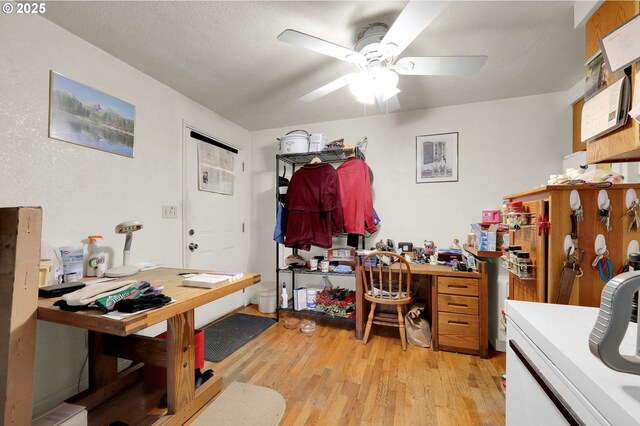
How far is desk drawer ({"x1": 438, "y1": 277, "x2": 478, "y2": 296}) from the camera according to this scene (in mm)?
2069

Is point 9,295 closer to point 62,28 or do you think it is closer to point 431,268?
point 62,28

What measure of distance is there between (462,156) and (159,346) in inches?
122

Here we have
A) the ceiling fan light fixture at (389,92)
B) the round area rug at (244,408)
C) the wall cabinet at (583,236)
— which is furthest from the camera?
the ceiling fan light fixture at (389,92)

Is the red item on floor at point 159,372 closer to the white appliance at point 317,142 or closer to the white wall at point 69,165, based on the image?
the white wall at point 69,165

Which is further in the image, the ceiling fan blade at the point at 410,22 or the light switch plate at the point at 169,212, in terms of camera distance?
the light switch plate at the point at 169,212

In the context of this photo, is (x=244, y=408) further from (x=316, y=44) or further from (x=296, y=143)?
(x=296, y=143)

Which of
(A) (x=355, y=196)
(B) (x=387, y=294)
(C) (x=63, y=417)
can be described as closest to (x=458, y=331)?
(B) (x=387, y=294)

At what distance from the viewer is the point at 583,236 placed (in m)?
1.16

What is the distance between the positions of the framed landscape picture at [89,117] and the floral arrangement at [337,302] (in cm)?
222

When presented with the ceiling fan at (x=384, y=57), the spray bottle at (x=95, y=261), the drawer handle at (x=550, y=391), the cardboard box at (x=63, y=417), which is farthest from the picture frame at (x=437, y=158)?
the cardboard box at (x=63, y=417)

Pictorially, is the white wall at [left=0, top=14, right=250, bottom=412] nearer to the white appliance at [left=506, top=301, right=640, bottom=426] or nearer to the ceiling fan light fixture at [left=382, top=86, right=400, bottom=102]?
the ceiling fan light fixture at [left=382, top=86, right=400, bottom=102]

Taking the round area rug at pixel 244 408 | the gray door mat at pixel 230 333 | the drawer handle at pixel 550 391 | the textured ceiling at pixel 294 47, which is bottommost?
the gray door mat at pixel 230 333

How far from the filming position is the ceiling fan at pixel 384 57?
123cm

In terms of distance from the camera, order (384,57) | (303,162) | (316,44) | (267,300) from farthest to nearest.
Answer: (303,162)
(267,300)
(384,57)
(316,44)
